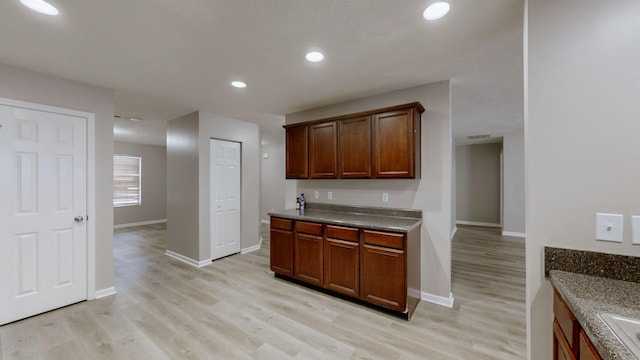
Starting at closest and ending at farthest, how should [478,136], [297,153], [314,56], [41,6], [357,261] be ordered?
1. [41,6]
2. [314,56]
3. [357,261]
4. [297,153]
5. [478,136]

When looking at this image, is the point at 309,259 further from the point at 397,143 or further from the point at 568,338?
the point at 568,338

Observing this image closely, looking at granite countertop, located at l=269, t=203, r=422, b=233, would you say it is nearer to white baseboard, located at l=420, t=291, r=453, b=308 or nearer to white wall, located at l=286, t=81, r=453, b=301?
white wall, located at l=286, t=81, r=453, b=301

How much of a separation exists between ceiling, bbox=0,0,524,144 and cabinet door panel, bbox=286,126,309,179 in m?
0.48

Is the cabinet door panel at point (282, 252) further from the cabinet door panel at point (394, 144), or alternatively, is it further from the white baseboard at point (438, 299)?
the white baseboard at point (438, 299)

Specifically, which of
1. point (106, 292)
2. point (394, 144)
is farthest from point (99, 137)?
point (394, 144)

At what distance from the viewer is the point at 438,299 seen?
112 inches

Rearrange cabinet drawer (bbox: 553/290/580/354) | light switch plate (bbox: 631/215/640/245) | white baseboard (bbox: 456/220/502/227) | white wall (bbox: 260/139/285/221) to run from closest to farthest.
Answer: cabinet drawer (bbox: 553/290/580/354) → light switch plate (bbox: 631/215/640/245) → white baseboard (bbox: 456/220/502/227) → white wall (bbox: 260/139/285/221)

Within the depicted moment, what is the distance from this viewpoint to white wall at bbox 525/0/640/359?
1.20 metres

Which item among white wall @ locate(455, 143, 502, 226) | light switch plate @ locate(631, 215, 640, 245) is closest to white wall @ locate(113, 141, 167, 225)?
light switch plate @ locate(631, 215, 640, 245)

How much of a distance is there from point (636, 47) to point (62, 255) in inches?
187

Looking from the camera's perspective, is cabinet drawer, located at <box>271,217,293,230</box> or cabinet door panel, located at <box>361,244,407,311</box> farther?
cabinet drawer, located at <box>271,217,293,230</box>

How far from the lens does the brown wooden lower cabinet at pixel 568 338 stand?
0.92 m

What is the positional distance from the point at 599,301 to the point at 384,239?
1.63m

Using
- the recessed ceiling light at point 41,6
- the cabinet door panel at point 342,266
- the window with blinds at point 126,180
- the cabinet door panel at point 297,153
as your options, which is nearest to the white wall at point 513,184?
the cabinet door panel at point 297,153
